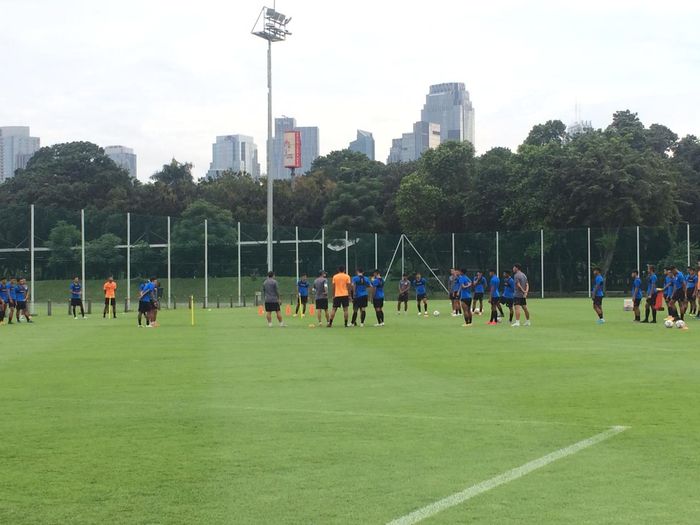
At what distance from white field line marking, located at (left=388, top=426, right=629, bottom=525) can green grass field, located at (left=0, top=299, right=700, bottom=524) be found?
81mm

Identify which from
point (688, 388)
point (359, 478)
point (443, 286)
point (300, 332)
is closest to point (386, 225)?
point (443, 286)

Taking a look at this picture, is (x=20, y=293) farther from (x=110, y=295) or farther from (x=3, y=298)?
(x=110, y=295)

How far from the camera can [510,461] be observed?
806cm

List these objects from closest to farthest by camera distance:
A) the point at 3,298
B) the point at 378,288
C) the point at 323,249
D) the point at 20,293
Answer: the point at 378,288, the point at 3,298, the point at 20,293, the point at 323,249

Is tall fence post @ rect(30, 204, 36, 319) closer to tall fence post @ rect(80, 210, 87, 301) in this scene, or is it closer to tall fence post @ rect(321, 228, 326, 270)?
tall fence post @ rect(80, 210, 87, 301)

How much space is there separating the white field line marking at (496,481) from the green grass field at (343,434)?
8 cm

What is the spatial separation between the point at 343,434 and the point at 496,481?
2.49m

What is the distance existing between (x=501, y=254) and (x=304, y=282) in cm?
3112

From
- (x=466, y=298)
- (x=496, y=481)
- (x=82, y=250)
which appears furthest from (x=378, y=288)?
(x=496, y=481)

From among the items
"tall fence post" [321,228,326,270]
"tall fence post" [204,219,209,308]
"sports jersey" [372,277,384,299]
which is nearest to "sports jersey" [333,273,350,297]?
"sports jersey" [372,277,384,299]

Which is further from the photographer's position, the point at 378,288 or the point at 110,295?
the point at 110,295

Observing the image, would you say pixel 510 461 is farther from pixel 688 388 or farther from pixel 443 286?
pixel 443 286

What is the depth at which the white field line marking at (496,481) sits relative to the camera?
20.8ft

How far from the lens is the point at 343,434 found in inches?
374
